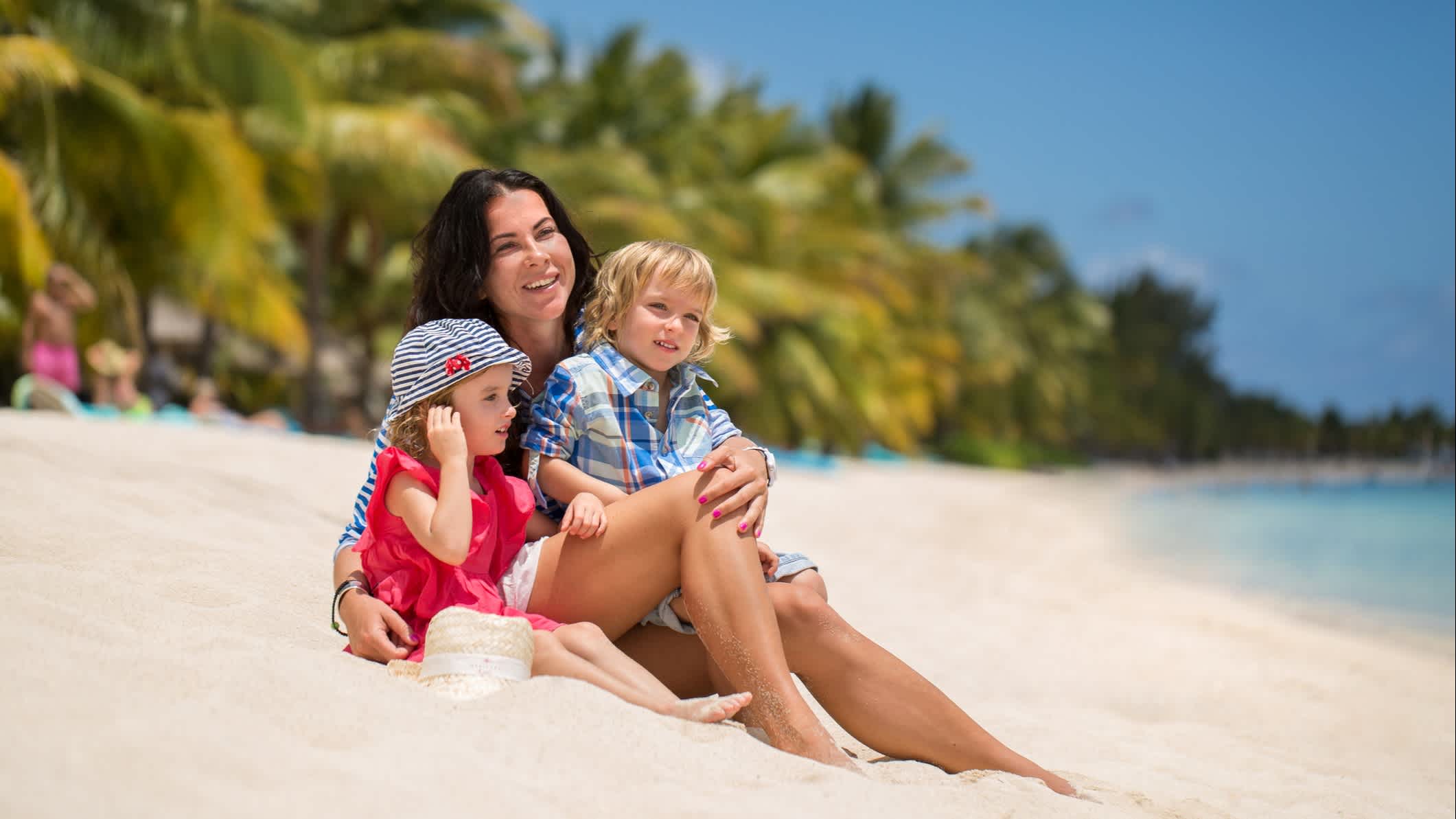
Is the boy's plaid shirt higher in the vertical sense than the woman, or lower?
higher

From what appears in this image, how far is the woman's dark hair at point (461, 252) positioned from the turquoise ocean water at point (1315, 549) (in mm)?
10346

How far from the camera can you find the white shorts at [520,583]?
304cm

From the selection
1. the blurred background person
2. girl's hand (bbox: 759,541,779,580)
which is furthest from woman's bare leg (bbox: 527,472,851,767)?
the blurred background person

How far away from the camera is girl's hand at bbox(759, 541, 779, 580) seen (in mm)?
3152

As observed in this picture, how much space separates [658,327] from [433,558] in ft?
2.76

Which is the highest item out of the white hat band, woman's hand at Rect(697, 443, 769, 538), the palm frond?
the palm frond

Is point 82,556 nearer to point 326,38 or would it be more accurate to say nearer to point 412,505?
point 412,505

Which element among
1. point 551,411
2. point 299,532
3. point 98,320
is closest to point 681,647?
point 551,411

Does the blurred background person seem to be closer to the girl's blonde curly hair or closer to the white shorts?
the girl's blonde curly hair

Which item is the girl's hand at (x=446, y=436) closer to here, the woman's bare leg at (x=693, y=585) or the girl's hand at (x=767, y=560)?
the woman's bare leg at (x=693, y=585)

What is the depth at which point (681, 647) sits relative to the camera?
10.4 ft

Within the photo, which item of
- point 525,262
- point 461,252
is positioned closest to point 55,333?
point 461,252

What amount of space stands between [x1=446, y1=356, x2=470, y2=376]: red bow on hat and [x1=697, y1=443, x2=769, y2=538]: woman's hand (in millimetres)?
620

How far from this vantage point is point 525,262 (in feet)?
10.9
